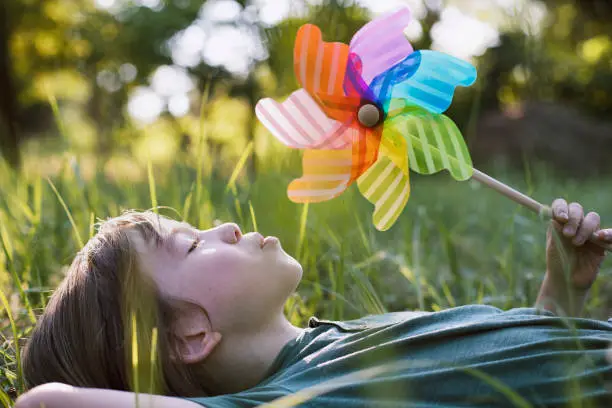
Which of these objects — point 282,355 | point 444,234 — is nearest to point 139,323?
point 282,355

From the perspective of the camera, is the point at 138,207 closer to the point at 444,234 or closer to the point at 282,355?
the point at 444,234

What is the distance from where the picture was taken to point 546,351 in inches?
44.0

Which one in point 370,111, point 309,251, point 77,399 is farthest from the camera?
point 309,251

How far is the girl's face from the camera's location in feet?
3.90

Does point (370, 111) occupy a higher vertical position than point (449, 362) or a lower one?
higher

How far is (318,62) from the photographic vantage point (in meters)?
1.39

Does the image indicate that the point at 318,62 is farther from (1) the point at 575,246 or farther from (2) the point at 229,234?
(1) the point at 575,246

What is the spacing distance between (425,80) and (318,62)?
0.21 m

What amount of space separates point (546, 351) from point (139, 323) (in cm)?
64

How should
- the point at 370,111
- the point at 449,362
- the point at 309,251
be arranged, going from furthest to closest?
1. the point at 309,251
2. the point at 370,111
3. the point at 449,362

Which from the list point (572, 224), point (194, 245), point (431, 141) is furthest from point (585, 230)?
point (194, 245)

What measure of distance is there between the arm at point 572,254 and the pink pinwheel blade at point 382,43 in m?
0.40

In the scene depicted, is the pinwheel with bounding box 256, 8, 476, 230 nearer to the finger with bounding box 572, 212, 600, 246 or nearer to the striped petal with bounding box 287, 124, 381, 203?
the striped petal with bounding box 287, 124, 381, 203

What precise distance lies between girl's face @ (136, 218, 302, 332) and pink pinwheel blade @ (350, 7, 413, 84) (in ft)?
1.33
